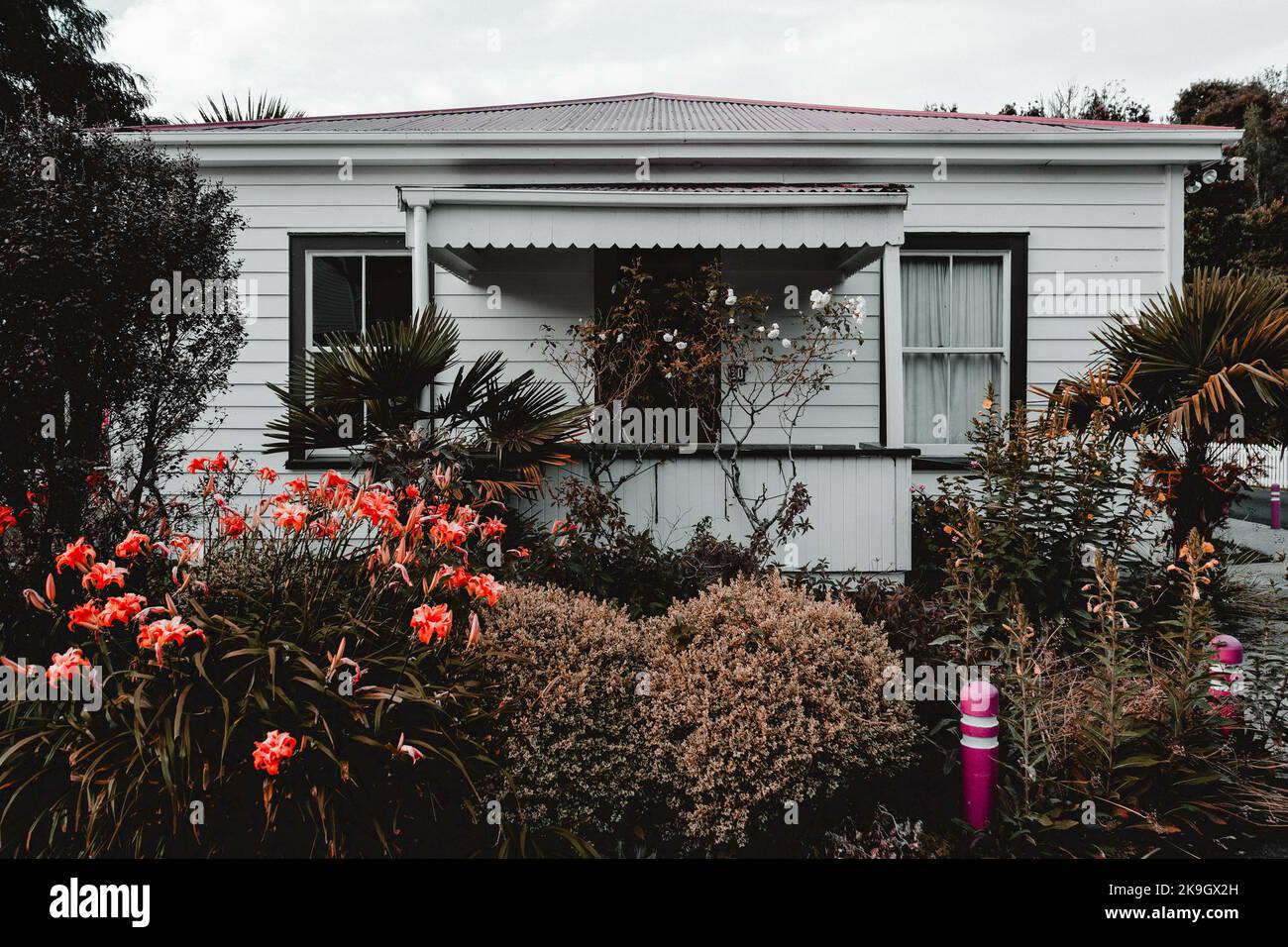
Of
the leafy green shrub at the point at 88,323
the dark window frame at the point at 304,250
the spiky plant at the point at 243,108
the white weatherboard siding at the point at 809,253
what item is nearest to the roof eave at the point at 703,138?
the white weatherboard siding at the point at 809,253

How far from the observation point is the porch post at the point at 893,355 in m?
5.74

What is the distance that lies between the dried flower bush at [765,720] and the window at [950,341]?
486 cm

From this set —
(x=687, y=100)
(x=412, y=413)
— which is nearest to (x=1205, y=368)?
(x=412, y=413)

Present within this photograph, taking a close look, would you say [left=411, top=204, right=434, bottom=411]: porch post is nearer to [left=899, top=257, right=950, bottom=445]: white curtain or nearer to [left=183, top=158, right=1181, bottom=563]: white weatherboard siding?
[left=183, top=158, right=1181, bottom=563]: white weatherboard siding

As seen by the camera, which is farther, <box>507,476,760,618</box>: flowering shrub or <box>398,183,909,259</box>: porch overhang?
<box>398,183,909,259</box>: porch overhang

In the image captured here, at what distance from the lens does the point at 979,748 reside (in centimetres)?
281

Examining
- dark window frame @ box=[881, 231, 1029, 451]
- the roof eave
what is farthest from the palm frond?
the roof eave

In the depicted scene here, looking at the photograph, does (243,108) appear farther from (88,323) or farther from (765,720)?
(765,720)

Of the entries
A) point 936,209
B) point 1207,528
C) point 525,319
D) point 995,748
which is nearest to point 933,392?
point 936,209

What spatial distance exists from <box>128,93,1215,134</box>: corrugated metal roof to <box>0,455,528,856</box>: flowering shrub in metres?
5.83

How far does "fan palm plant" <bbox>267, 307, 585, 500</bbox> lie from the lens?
15.6 feet

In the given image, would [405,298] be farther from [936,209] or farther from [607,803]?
[607,803]

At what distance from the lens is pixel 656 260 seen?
7.54 meters

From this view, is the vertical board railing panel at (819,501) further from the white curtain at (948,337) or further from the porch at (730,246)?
the white curtain at (948,337)
